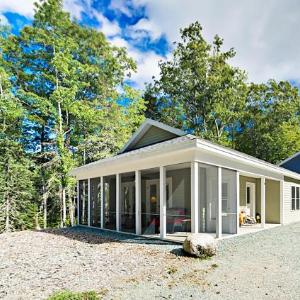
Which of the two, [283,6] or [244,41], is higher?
[244,41]

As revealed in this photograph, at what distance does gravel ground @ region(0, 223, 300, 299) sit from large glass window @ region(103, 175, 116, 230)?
9.75ft

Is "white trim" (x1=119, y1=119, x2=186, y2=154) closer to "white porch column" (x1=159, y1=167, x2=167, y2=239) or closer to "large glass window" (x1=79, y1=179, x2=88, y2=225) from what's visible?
"large glass window" (x1=79, y1=179, x2=88, y2=225)

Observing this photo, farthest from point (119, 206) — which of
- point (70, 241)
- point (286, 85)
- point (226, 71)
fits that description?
point (286, 85)

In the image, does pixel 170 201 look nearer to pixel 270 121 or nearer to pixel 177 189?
pixel 177 189

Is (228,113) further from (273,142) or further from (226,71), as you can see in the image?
(273,142)

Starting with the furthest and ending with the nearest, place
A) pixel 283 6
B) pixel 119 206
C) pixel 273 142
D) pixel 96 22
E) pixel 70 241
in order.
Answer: pixel 273 142 < pixel 96 22 < pixel 283 6 < pixel 119 206 < pixel 70 241

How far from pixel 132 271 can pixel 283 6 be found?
15748 mm

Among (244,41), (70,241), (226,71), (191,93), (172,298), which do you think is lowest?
(70,241)

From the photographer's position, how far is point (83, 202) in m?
14.9

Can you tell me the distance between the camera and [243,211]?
14.4m

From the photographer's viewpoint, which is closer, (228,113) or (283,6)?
(283,6)

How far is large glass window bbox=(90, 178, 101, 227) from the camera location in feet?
44.2

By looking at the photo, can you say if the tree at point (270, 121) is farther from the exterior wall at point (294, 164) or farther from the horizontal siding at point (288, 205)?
the horizontal siding at point (288, 205)

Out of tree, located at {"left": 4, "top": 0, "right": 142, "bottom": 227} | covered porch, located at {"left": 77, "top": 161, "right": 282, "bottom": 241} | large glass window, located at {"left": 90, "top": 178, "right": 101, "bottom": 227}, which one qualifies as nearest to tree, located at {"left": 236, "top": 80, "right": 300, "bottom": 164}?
tree, located at {"left": 4, "top": 0, "right": 142, "bottom": 227}
